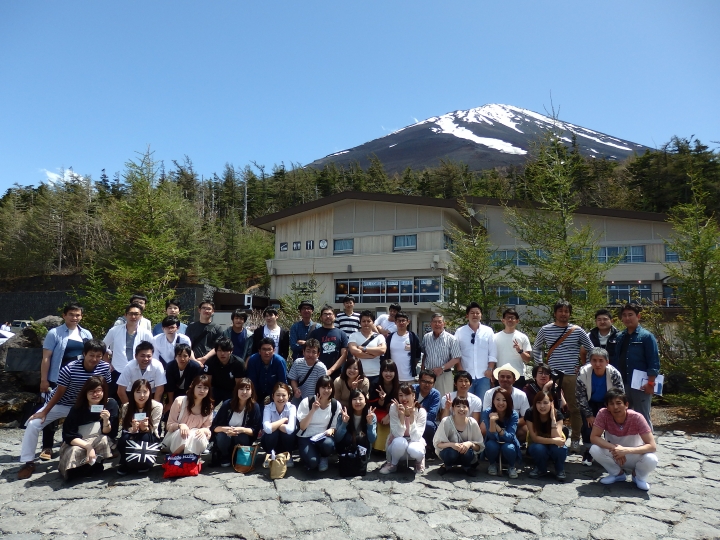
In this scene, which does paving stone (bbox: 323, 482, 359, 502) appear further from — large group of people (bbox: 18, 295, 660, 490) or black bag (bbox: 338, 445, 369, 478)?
large group of people (bbox: 18, 295, 660, 490)

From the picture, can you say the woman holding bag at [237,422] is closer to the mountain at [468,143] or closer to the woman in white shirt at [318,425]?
the woman in white shirt at [318,425]

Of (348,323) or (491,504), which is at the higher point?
(348,323)

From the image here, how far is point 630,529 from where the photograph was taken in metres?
3.81

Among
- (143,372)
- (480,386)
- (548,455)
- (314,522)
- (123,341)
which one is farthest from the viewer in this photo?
(480,386)

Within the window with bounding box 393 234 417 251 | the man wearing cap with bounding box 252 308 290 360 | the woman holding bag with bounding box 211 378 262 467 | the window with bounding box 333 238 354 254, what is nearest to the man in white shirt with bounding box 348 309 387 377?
the man wearing cap with bounding box 252 308 290 360

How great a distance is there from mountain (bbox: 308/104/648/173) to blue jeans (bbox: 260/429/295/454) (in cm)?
9697

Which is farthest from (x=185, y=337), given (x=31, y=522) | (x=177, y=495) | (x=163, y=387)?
(x=31, y=522)

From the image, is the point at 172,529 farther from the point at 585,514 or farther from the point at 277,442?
the point at 585,514

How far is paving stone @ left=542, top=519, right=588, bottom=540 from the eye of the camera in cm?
373

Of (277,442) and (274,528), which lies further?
(277,442)

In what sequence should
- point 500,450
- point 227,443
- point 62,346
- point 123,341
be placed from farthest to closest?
point 123,341
point 62,346
point 227,443
point 500,450

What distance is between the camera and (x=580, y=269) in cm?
Result: 933

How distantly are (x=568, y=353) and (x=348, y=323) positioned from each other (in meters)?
3.00

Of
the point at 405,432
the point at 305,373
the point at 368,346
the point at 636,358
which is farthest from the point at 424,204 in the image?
the point at 405,432
